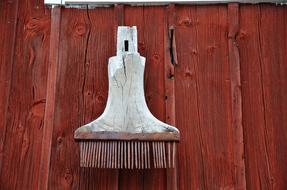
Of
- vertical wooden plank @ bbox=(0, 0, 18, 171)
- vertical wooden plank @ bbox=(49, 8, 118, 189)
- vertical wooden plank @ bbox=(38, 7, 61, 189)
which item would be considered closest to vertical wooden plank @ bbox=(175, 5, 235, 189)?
vertical wooden plank @ bbox=(49, 8, 118, 189)

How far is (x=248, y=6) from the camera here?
1813 mm

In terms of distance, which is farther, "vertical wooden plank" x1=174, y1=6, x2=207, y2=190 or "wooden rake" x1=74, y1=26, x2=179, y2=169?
"vertical wooden plank" x1=174, y1=6, x2=207, y2=190

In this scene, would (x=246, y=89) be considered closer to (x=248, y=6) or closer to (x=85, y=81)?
(x=248, y=6)

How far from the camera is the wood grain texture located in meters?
1.62

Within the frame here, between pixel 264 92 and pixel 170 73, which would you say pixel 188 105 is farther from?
pixel 264 92

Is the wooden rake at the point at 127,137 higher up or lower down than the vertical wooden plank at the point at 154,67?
lower down

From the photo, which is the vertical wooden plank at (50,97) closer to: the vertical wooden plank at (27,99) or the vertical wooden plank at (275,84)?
the vertical wooden plank at (27,99)

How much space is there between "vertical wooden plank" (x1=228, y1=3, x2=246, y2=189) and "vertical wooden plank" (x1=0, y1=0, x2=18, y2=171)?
33.9 inches

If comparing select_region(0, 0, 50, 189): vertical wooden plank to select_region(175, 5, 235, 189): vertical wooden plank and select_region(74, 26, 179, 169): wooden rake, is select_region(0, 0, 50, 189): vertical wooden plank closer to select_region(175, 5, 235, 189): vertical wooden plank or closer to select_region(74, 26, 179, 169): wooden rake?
select_region(74, 26, 179, 169): wooden rake

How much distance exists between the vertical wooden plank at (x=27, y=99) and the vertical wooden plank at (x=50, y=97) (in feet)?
0.06

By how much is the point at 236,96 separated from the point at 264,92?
11 centimetres

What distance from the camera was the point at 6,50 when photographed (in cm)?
177

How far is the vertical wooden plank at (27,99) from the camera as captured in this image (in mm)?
1635

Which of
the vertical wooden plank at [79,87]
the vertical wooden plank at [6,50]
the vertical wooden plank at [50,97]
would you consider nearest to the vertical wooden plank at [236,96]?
the vertical wooden plank at [79,87]
